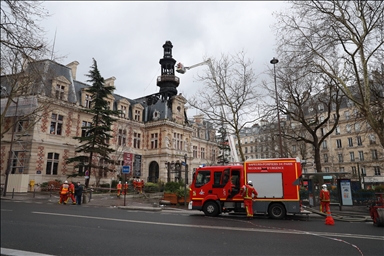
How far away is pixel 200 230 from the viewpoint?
350 inches

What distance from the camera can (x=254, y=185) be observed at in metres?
14.1

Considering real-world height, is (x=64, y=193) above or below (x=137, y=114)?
below

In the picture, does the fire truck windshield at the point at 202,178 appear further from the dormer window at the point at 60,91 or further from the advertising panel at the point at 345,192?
the dormer window at the point at 60,91

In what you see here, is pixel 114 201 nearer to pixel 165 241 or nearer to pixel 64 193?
pixel 64 193

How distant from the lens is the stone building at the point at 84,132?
25.6m

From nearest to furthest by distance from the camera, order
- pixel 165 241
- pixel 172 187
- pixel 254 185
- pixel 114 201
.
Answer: pixel 165 241
pixel 254 185
pixel 114 201
pixel 172 187

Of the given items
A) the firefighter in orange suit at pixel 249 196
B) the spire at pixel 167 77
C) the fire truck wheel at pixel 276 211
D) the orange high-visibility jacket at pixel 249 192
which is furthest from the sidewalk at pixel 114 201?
the spire at pixel 167 77

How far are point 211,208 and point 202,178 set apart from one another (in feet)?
5.59

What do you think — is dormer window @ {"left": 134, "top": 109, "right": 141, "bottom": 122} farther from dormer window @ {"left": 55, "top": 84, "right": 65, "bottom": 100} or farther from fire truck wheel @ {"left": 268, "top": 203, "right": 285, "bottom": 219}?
fire truck wheel @ {"left": 268, "top": 203, "right": 285, "bottom": 219}

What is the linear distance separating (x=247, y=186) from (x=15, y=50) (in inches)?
452

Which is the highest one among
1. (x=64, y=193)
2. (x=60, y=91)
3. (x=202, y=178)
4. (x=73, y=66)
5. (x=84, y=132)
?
(x=73, y=66)

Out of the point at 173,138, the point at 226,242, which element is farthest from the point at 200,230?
the point at 173,138

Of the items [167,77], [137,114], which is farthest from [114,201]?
[167,77]

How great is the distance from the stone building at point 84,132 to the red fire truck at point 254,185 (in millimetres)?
7878
